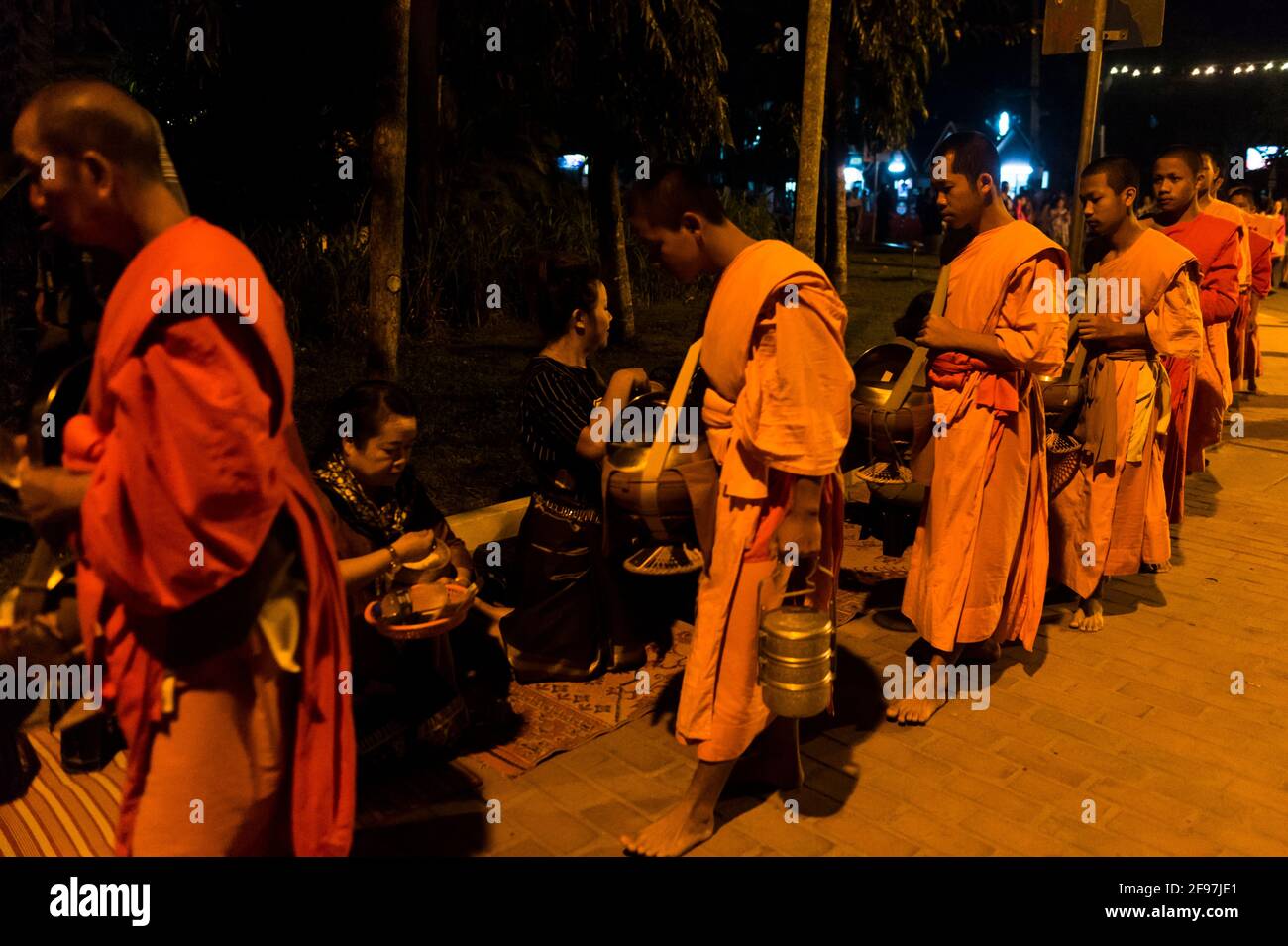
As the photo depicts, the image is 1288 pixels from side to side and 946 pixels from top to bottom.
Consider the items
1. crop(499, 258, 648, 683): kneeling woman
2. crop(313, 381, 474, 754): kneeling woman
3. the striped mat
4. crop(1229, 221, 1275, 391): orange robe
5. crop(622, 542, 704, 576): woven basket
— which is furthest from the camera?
crop(1229, 221, 1275, 391): orange robe

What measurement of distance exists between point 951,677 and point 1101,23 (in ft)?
14.6

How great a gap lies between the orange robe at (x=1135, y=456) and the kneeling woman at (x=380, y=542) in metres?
3.06

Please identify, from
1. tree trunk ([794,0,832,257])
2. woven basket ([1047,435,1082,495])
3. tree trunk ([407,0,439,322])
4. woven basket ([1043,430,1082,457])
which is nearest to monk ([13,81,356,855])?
woven basket ([1043,430,1082,457])

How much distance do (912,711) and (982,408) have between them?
3.92 feet

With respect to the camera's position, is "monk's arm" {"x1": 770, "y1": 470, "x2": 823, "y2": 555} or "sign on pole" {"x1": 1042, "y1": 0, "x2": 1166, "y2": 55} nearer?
"monk's arm" {"x1": 770, "y1": 470, "x2": 823, "y2": 555}

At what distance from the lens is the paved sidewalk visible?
3.47 meters

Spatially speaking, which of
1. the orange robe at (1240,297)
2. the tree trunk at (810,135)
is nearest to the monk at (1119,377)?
the orange robe at (1240,297)

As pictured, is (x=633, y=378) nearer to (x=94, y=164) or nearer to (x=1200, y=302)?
(x=94, y=164)

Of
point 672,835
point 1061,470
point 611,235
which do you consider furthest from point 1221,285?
point 611,235

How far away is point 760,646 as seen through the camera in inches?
127

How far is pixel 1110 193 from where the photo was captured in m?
5.21

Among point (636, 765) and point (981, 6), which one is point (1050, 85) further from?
point (636, 765)

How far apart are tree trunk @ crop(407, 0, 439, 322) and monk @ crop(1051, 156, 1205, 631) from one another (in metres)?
7.08

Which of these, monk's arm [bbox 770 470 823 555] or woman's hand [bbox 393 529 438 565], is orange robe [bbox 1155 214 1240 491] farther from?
woman's hand [bbox 393 529 438 565]
